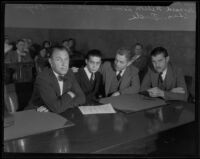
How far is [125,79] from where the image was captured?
6.20 feet

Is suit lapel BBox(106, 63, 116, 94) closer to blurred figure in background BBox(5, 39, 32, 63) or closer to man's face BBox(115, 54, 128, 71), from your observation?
man's face BBox(115, 54, 128, 71)

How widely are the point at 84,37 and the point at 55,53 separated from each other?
0.77 ft

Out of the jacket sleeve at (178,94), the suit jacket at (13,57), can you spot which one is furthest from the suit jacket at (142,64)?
the suit jacket at (13,57)

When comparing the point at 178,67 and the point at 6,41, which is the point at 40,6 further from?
the point at 178,67

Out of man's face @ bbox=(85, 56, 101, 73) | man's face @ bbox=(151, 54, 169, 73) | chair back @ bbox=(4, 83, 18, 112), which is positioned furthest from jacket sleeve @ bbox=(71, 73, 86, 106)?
man's face @ bbox=(151, 54, 169, 73)

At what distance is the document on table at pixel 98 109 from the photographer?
173cm

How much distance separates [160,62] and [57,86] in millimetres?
766

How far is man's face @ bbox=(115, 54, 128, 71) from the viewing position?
1.84 m

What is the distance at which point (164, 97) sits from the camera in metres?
1.87

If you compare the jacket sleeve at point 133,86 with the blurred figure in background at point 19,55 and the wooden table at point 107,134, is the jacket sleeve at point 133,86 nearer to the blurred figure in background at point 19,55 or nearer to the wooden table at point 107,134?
the wooden table at point 107,134

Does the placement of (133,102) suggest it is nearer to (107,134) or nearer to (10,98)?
(107,134)

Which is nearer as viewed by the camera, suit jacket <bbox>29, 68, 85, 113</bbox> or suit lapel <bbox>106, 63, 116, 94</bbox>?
suit jacket <bbox>29, 68, 85, 113</bbox>

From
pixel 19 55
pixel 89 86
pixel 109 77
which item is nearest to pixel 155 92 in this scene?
pixel 109 77

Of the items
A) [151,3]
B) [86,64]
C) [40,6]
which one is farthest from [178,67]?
[40,6]
